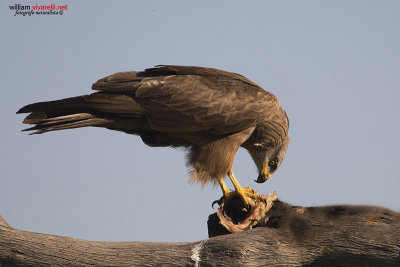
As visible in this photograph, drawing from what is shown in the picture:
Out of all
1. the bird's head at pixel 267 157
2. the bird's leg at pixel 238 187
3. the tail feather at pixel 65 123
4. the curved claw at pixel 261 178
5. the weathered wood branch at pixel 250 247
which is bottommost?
the weathered wood branch at pixel 250 247

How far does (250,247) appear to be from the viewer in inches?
174

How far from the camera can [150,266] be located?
448 centimetres

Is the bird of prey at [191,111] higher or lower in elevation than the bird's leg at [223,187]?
higher

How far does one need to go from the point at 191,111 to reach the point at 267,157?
1623 millimetres

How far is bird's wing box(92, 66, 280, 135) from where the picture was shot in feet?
20.7

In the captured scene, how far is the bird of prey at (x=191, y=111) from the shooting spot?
241 inches

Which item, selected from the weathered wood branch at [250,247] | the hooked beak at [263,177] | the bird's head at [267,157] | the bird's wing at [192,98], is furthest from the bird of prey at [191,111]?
the weathered wood branch at [250,247]

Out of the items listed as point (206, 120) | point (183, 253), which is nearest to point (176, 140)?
point (206, 120)

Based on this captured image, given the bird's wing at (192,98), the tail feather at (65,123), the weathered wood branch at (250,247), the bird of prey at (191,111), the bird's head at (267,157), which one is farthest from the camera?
the bird's head at (267,157)

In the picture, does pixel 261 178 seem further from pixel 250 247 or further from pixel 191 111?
pixel 250 247

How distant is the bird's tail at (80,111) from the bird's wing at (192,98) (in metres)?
0.17

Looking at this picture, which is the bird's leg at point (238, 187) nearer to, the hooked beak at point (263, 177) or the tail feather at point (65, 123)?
the hooked beak at point (263, 177)

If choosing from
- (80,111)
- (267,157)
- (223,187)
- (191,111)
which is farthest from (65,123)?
(267,157)

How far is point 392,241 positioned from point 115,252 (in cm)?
238
